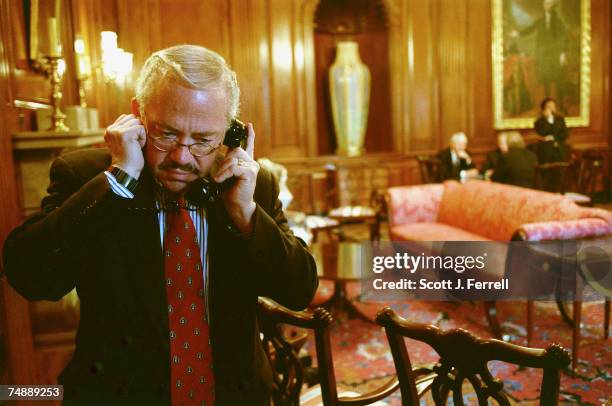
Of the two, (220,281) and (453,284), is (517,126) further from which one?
(220,281)

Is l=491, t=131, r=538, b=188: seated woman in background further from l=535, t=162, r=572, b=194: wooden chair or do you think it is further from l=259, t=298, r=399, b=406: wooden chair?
l=259, t=298, r=399, b=406: wooden chair

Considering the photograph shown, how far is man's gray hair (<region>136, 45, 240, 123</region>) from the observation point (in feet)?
3.30

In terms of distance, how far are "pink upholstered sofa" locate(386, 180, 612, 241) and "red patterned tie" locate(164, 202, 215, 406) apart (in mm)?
2572

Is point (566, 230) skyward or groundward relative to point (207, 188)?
groundward

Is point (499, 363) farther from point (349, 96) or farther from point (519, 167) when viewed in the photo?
point (349, 96)

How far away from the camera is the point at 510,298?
3.98 meters

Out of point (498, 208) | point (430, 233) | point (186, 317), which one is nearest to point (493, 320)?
point (498, 208)

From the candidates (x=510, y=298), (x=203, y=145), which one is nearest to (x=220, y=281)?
(x=203, y=145)

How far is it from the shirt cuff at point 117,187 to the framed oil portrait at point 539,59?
7.84 meters

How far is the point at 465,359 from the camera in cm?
115

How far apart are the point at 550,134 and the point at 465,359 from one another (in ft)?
22.9

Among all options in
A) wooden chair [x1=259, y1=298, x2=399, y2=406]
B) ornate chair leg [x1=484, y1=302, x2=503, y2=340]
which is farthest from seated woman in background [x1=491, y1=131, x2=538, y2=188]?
wooden chair [x1=259, y1=298, x2=399, y2=406]

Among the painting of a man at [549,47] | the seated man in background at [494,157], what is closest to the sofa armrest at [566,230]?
the seated man in background at [494,157]

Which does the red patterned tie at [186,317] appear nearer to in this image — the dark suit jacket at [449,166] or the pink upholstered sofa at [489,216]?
the pink upholstered sofa at [489,216]
